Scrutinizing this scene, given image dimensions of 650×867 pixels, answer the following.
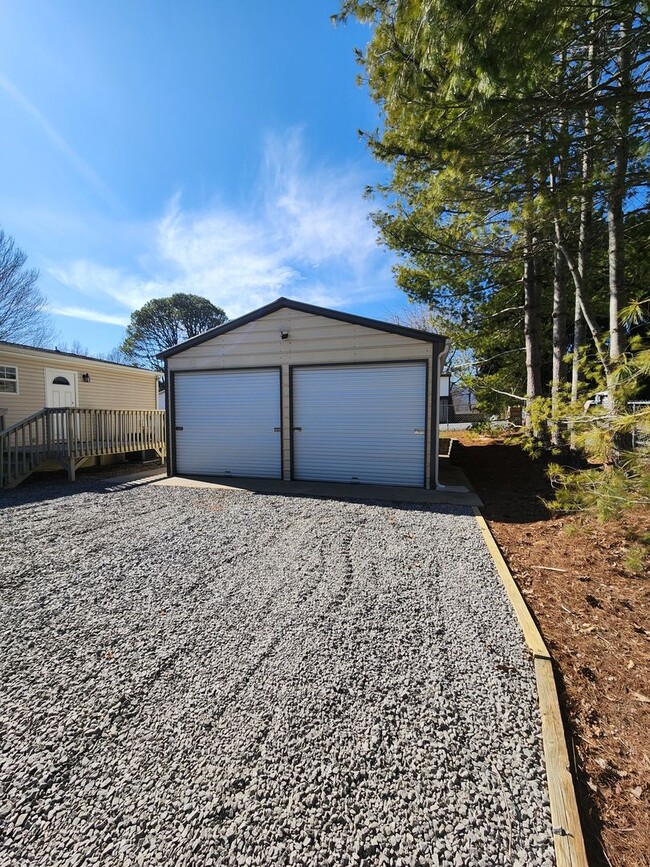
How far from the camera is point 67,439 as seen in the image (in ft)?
26.4

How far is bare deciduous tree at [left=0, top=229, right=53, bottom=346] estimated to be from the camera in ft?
56.2

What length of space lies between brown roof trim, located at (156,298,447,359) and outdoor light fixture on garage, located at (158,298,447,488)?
2 cm

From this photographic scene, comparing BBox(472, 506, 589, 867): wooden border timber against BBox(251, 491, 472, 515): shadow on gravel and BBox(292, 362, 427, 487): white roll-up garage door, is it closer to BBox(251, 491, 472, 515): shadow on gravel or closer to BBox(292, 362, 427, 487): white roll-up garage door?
BBox(251, 491, 472, 515): shadow on gravel

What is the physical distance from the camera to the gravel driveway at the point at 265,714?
4.13ft

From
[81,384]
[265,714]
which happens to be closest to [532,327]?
[265,714]

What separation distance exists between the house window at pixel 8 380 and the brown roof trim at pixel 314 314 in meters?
5.97

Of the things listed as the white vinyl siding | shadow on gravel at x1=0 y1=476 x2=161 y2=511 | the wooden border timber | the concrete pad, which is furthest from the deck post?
the wooden border timber

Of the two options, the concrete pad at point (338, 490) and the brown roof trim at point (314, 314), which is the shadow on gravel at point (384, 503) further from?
the brown roof trim at point (314, 314)

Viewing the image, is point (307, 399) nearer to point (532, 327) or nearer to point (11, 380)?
point (532, 327)

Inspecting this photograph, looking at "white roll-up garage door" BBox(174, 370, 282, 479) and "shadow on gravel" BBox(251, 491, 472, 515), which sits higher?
"white roll-up garage door" BBox(174, 370, 282, 479)

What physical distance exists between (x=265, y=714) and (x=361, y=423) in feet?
19.1

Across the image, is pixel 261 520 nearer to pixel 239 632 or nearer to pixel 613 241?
pixel 239 632

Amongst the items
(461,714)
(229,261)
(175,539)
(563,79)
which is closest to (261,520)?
(175,539)

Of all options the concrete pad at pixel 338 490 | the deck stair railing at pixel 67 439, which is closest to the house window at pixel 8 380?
the deck stair railing at pixel 67 439
